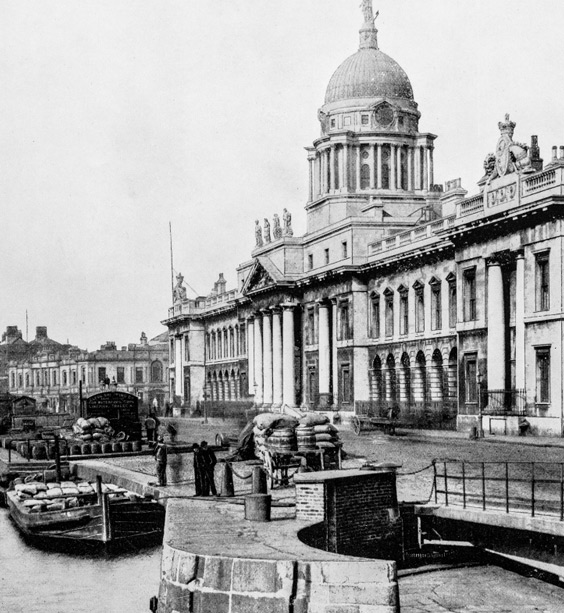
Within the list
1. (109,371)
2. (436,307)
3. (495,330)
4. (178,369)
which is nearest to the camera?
(495,330)

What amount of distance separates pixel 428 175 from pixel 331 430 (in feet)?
194

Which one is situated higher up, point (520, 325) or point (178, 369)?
point (520, 325)

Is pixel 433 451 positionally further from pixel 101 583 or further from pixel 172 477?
pixel 101 583

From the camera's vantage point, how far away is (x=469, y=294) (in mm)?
53000

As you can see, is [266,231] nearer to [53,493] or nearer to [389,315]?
[389,315]

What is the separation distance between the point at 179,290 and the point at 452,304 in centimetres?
6204

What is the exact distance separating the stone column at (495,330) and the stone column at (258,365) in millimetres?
39282

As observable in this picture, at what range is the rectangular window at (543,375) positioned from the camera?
45.2 m

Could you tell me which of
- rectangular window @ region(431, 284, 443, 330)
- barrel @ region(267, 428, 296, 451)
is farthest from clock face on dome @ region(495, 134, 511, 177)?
barrel @ region(267, 428, 296, 451)

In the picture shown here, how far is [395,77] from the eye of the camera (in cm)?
8781

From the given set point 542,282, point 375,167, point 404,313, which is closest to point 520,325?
point 542,282

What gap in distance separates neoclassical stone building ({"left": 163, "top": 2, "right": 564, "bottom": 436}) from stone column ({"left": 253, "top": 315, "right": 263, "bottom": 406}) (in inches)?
5.9

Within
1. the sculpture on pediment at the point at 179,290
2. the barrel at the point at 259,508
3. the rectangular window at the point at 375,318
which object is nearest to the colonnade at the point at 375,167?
the rectangular window at the point at 375,318

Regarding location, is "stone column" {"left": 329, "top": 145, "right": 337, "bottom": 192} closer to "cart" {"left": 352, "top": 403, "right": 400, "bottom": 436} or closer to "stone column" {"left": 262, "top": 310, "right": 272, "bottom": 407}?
"stone column" {"left": 262, "top": 310, "right": 272, "bottom": 407}
